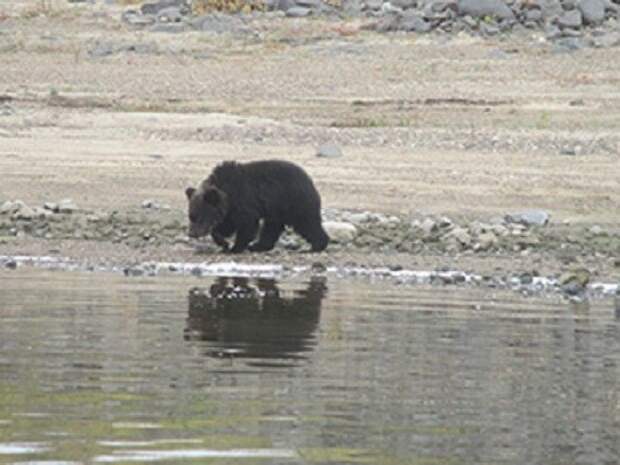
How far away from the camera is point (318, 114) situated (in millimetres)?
26625

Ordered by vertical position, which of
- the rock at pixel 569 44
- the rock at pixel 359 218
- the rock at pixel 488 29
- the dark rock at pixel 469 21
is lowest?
the rock at pixel 359 218

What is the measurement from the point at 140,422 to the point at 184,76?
21047 millimetres

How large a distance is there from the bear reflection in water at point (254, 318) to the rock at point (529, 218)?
330 cm

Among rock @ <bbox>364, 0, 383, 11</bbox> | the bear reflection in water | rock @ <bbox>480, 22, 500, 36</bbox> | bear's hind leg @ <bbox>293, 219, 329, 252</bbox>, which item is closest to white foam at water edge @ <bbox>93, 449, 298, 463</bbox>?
the bear reflection in water

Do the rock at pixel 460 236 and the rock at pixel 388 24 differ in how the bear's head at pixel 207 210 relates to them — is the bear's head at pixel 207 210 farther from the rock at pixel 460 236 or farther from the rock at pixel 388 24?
the rock at pixel 388 24

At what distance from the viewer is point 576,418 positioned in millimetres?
10172

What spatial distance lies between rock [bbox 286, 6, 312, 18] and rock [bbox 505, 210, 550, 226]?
17.7 m

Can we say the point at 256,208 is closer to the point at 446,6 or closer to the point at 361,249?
the point at 361,249

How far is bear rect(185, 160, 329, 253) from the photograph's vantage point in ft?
58.6

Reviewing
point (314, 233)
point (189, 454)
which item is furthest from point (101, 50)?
point (189, 454)

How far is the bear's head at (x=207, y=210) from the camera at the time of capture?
17.9m

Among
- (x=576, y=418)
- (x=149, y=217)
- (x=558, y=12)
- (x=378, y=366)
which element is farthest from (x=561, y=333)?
(x=558, y=12)

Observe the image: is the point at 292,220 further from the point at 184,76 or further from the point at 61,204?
the point at 184,76

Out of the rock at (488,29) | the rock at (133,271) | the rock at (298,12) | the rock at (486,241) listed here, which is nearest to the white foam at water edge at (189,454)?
the rock at (133,271)
